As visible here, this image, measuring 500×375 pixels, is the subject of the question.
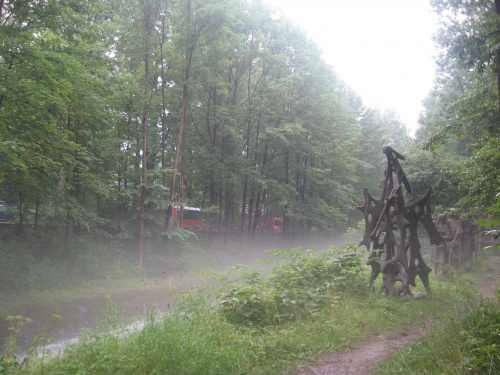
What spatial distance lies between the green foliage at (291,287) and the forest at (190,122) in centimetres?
337

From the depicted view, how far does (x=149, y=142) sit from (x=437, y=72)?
20043 millimetres

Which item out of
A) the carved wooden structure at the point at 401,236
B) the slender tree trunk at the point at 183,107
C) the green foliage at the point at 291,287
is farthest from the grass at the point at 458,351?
the slender tree trunk at the point at 183,107

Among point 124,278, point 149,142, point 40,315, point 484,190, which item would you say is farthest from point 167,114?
point 484,190

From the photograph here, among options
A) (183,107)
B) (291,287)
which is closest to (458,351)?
(291,287)

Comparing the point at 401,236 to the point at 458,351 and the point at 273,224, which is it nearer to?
the point at 458,351

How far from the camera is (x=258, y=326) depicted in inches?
235

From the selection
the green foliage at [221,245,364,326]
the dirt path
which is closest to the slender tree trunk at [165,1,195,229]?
the green foliage at [221,245,364,326]

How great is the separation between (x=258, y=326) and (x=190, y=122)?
56.4 feet

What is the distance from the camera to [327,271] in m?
8.31

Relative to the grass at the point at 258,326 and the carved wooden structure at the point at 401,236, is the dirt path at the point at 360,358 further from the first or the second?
the carved wooden structure at the point at 401,236

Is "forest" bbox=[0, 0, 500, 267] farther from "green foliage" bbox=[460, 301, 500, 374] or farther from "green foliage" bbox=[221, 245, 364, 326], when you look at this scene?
"green foliage" bbox=[221, 245, 364, 326]

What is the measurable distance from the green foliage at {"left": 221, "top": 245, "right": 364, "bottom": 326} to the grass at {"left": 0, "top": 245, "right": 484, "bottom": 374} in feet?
0.06

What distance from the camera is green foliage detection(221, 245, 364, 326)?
630 centimetres

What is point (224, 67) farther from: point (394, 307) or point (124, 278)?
point (394, 307)
